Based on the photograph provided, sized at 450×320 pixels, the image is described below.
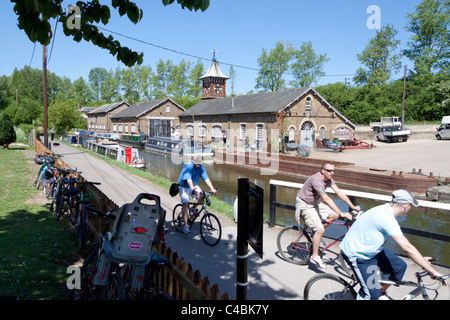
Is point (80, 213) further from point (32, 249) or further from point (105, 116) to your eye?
point (105, 116)

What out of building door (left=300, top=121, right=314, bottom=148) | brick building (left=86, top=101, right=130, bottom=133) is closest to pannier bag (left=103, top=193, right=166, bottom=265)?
building door (left=300, top=121, right=314, bottom=148)

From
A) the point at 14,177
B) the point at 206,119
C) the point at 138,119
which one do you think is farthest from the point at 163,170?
the point at 138,119

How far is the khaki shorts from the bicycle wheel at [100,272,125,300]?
3.24m

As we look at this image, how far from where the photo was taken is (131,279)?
11.4 ft

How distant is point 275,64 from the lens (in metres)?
66.5

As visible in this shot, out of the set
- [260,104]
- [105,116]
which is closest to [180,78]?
[105,116]

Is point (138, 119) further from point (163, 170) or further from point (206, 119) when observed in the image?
point (163, 170)

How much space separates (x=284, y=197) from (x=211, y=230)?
11.4m

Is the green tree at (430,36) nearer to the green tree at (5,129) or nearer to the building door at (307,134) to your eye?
the building door at (307,134)

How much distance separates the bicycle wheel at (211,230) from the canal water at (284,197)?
1090mm

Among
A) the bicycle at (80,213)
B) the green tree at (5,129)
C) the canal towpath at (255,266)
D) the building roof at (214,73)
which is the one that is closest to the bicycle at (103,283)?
the bicycle at (80,213)

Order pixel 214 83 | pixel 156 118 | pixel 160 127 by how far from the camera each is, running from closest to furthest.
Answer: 1. pixel 156 118
2. pixel 160 127
3. pixel 214 83

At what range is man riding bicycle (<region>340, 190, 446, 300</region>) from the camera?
339 centimetres

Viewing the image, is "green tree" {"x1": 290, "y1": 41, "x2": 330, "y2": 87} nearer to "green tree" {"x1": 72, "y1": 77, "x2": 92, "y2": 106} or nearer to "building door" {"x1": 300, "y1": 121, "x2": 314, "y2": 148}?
"building door" {"x1": 300, "y1": 121, "x2": 314, "y2": 148}
